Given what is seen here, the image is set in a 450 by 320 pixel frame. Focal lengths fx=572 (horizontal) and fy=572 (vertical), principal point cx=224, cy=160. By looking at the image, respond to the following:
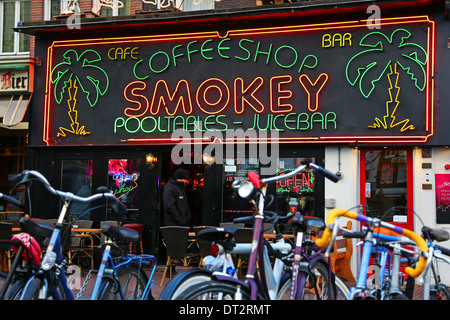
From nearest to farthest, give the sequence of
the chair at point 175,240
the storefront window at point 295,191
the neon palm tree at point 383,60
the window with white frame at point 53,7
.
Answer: the chair at point 175,240 → the neon palm tree at point 383,60 → the storefront window at point 295,191 → the window with white frame at point 53,7

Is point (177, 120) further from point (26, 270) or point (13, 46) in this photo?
point (26, 270)

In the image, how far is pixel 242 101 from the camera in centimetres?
1185

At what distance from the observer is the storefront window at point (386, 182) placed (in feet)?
35.8

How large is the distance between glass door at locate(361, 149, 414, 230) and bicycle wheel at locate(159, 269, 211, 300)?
6997 millimetres

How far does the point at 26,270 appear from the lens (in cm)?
482

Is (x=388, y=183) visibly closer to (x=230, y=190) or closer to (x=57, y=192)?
(x=230, y=190)

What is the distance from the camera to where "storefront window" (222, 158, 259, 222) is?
38.7 ft

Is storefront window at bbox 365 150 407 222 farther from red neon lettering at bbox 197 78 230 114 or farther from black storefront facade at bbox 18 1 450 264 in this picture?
red neon lettering at bbox 197 78 230 114

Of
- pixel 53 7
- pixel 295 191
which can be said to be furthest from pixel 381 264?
pixel 53 7

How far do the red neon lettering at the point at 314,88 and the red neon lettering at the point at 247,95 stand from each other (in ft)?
3.04

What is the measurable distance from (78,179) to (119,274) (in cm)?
763

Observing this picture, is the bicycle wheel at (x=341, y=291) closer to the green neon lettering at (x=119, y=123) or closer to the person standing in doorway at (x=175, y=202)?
the person standing in doorway at (x=175, y=202)

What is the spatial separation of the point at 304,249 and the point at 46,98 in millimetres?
9395

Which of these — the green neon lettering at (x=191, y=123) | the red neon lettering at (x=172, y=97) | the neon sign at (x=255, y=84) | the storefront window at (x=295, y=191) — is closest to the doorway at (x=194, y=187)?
the neon sign at (x=255, y=84)
